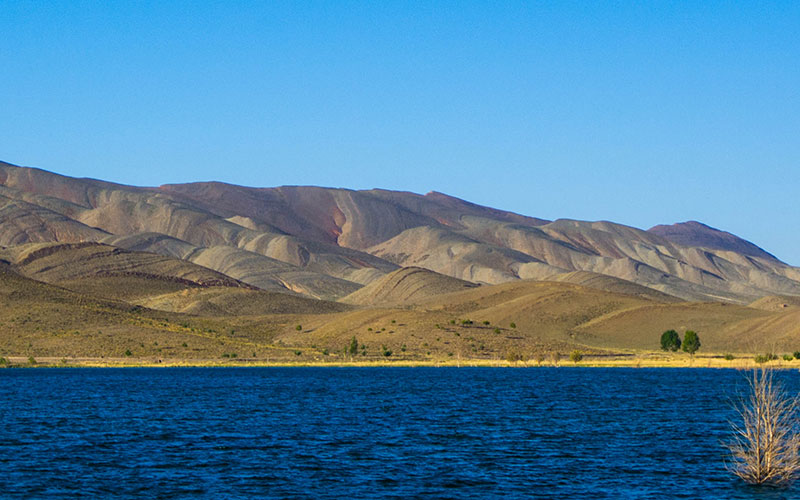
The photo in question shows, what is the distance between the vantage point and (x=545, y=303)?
594 ft

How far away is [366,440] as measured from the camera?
5059 centimetres

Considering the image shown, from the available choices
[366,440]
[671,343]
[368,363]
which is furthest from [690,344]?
[366,440]

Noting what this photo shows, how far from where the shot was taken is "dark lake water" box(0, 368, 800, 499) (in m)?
37.8

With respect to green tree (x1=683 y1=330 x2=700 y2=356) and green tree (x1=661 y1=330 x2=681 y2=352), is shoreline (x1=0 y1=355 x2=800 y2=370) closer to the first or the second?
green tree (x1=683 y1=330 x2=700 y2=356)

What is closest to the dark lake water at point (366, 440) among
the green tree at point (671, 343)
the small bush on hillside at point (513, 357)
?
the small bush on hillside at point (513, 357)

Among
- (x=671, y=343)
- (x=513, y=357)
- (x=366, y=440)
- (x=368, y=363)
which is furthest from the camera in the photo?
(x=671, y=343)

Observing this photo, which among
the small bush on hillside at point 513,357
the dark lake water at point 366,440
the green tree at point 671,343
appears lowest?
the dark lake water at point 366,440

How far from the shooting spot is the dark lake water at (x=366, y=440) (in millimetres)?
37750

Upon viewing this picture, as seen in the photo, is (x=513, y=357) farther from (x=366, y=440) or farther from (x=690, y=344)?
(x=366, y=440)

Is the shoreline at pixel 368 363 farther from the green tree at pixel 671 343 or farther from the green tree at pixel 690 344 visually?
the green tree at pixel 671 343

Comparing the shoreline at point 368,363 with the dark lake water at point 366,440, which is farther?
the shoreline at point 368,363

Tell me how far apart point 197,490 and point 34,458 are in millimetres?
10709

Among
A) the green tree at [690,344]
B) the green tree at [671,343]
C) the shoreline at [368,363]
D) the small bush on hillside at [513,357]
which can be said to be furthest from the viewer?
the green tree at [671,343]

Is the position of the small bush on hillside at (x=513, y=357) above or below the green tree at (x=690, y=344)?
below
